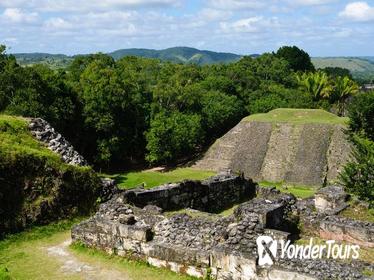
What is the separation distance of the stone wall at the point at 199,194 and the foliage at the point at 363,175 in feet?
12.9

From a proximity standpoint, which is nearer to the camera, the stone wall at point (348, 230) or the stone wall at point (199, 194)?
the stone wall at point (348, 230)

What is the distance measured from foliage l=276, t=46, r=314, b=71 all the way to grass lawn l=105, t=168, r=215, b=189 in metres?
43.9

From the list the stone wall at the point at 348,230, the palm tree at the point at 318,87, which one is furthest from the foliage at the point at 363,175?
the palm tree at the point at 318,87

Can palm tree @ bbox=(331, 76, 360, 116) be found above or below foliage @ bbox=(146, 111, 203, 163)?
above

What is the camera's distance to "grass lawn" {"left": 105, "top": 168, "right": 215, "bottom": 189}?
3094 cm

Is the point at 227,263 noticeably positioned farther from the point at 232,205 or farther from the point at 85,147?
the point at 85,147

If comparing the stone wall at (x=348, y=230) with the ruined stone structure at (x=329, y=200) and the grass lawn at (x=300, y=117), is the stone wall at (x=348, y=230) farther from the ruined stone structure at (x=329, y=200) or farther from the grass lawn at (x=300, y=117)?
the grass lawn at (x=300, y=117)

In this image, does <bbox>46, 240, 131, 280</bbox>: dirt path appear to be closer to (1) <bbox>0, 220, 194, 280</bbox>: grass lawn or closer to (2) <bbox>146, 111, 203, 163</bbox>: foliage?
(1) <bbox>0, 220, 194, 280</bbox>: grass lawn

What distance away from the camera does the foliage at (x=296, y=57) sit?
7581 centimetres

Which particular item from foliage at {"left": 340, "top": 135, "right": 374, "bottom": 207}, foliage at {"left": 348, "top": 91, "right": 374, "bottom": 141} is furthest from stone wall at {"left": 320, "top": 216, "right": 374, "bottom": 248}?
foliage at {"left": 348, "top": 91, "right": 374, "bottom": 141}

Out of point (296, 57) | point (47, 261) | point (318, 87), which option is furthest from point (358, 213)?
point (296, 57)

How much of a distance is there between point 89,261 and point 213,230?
3.27 m

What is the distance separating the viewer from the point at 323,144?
3597cm

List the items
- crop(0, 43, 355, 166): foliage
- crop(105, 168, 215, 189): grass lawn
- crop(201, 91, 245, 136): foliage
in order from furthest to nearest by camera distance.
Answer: crop(201, 91, 245, 136): foliage < crop(0, 43, 355, 166): foliage < crop(105, 168, 215, 189): grass lawn
